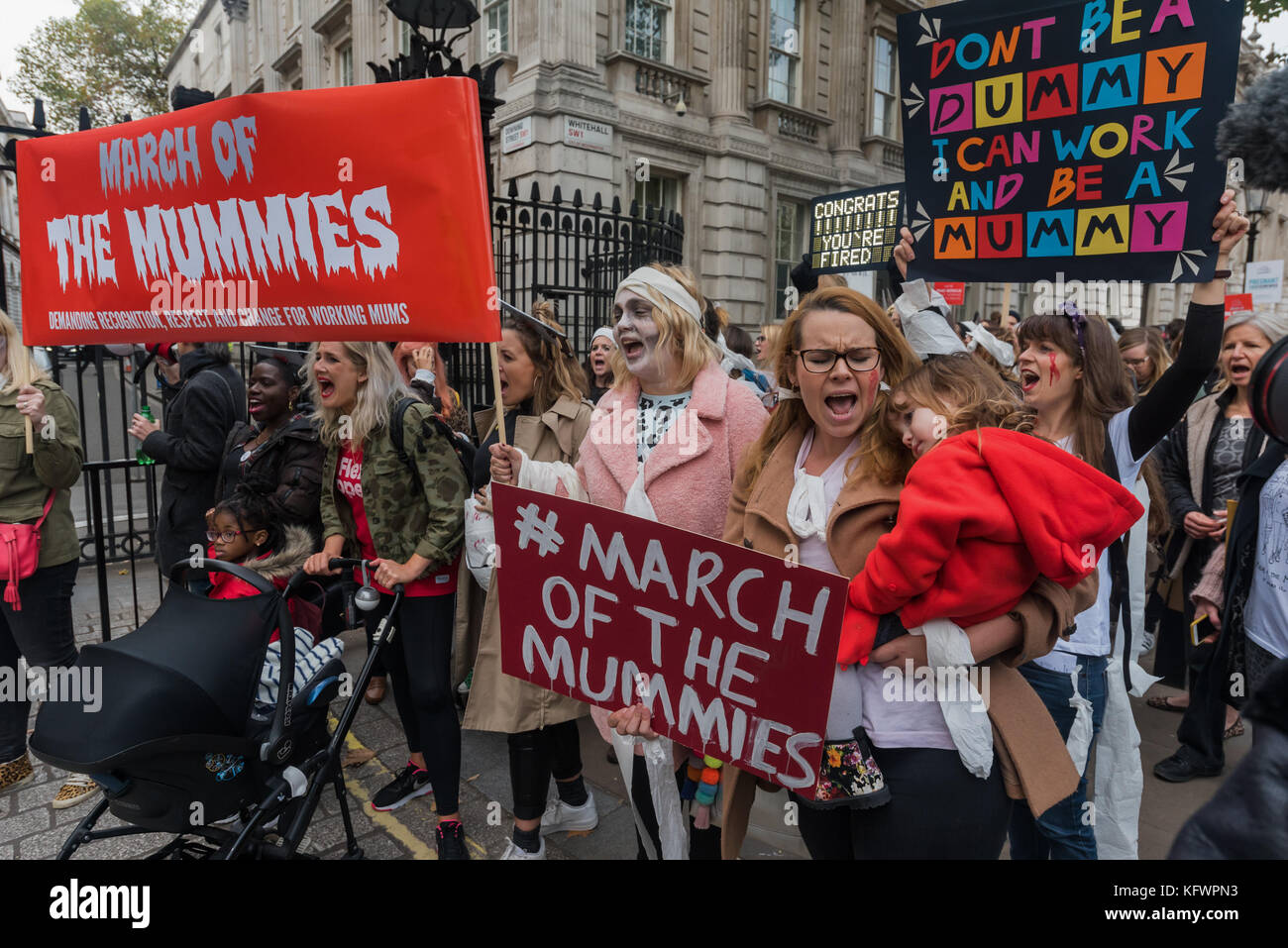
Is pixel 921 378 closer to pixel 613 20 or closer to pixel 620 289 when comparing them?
pixel 620 289

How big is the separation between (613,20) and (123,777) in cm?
1418

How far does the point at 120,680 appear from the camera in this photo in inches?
81.3

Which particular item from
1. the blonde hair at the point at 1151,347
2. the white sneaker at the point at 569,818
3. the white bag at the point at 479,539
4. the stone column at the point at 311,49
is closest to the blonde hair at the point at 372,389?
the white bag at the point at 479,539

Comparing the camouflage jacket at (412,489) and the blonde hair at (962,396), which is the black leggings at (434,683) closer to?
the camouflage jacket at (412,489)

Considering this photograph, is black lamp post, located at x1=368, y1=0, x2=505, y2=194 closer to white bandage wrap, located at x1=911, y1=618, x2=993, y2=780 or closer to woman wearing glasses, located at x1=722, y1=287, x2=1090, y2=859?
woman wearing glasses, located at x1=722, y1=287, x2=1090, y2=859

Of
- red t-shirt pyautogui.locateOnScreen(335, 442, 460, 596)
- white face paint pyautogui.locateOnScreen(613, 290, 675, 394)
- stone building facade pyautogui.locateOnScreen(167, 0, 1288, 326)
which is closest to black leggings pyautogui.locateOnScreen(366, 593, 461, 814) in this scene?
red t-shirt pyautogui.locateOnScreen(335, 442, 460, 596)

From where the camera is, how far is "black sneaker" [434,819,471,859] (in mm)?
2916

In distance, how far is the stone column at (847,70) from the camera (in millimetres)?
17031

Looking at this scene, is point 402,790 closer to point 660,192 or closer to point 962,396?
point 962,396

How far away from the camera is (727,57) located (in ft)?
48.3

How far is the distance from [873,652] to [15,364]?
3990 millimetres

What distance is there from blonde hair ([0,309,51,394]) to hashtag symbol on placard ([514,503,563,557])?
2896 mm

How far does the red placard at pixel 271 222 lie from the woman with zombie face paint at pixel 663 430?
1.82 ft
